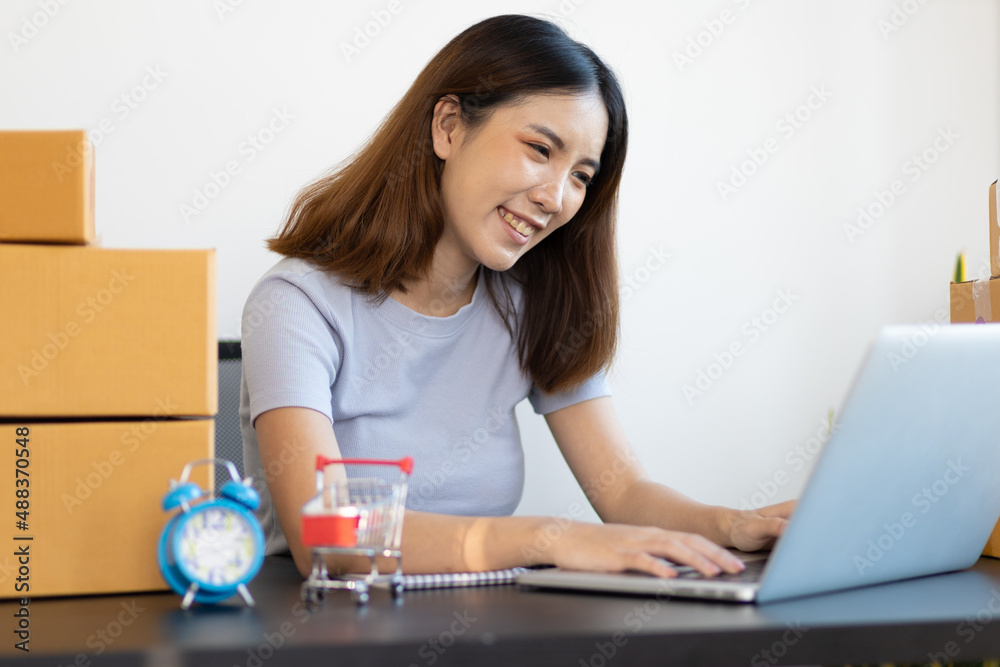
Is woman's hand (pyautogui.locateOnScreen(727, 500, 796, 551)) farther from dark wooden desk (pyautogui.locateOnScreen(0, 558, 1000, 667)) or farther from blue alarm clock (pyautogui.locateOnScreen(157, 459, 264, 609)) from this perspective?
blue alarm clock (pyautogui.locateOnScreen(157, 459, 264, 609))

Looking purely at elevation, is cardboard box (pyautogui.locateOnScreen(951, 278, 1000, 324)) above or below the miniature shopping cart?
above

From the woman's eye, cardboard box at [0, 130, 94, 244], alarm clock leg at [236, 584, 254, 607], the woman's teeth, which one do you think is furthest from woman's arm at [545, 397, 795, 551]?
cardboard box at [0, 130, 94, 244]

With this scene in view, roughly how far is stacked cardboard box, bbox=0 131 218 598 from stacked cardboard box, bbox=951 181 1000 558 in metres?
0.79

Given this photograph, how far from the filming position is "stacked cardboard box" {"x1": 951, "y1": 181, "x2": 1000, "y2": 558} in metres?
0.93

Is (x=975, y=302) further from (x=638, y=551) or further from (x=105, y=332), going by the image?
(x=105, y=332)

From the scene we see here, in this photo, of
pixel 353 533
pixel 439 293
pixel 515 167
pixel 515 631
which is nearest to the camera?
pixel 515 631

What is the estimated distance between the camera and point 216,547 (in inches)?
27.8

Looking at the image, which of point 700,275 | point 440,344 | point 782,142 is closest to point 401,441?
point 440,344

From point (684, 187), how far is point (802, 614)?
1.62 m

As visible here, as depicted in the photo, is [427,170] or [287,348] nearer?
[287,348]

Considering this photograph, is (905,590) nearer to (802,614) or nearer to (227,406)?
(802,614)

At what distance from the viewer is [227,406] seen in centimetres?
149

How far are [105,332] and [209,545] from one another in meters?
0.21

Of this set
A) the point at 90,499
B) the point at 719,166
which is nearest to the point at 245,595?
the point at 90,499
